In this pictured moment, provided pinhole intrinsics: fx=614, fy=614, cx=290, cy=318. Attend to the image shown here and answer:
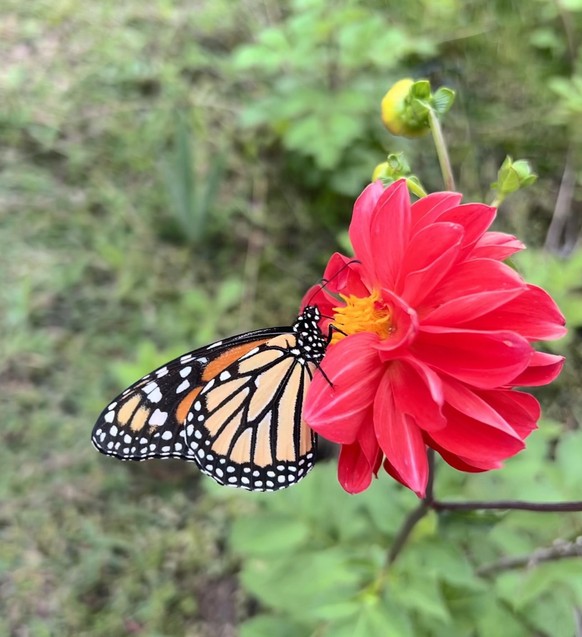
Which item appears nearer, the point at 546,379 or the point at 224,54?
the point at 546,379

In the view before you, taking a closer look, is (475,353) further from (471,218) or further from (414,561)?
(414,561)

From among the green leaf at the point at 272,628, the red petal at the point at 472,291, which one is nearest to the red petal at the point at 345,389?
the red petal at the point at 472,291

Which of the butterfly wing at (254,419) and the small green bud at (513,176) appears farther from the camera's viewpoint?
the butterfly wing at (254,419)

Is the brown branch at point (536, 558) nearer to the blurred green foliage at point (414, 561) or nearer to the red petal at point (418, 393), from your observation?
the blurred green foliage at point (414, 561)

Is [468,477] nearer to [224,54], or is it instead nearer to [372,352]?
[372,352]

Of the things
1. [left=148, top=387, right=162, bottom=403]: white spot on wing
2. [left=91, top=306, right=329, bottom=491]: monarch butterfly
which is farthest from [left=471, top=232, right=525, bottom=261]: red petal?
[left=148, top=387, right=162, bottom=403]: white spot on wing

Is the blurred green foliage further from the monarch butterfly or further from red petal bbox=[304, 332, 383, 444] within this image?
red petal bbox=[304, 332, 383, 444]

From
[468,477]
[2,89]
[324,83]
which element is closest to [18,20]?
[2,89]
